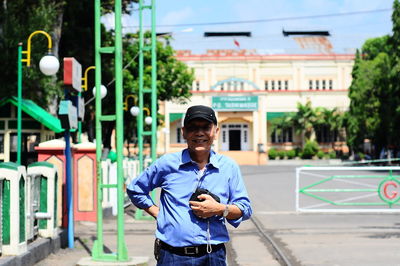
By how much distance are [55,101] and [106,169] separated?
7181 mm

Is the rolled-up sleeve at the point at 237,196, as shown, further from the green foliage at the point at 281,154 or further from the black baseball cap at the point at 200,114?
the green foliage at the point at 281,154

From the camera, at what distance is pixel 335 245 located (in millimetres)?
10719

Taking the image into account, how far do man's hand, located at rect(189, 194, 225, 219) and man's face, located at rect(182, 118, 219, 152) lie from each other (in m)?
0.35

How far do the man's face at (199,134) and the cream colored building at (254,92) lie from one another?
2379 inches

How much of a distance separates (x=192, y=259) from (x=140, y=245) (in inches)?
279

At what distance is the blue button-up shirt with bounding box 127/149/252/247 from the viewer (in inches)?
162

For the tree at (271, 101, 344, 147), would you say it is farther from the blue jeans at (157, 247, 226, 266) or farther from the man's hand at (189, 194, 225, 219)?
the man's hand at (189, 194, 225, 219)

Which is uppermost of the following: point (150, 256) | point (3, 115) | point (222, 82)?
point (222, 82)

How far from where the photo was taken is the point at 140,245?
36.3ft

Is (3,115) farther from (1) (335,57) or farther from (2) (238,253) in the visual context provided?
(1) (335,57)

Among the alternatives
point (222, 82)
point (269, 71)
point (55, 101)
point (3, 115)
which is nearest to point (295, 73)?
point (269, 71)

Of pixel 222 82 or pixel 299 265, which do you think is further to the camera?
pixel 222 82

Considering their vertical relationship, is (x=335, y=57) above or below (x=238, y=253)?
above

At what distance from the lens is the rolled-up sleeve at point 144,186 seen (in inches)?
171
